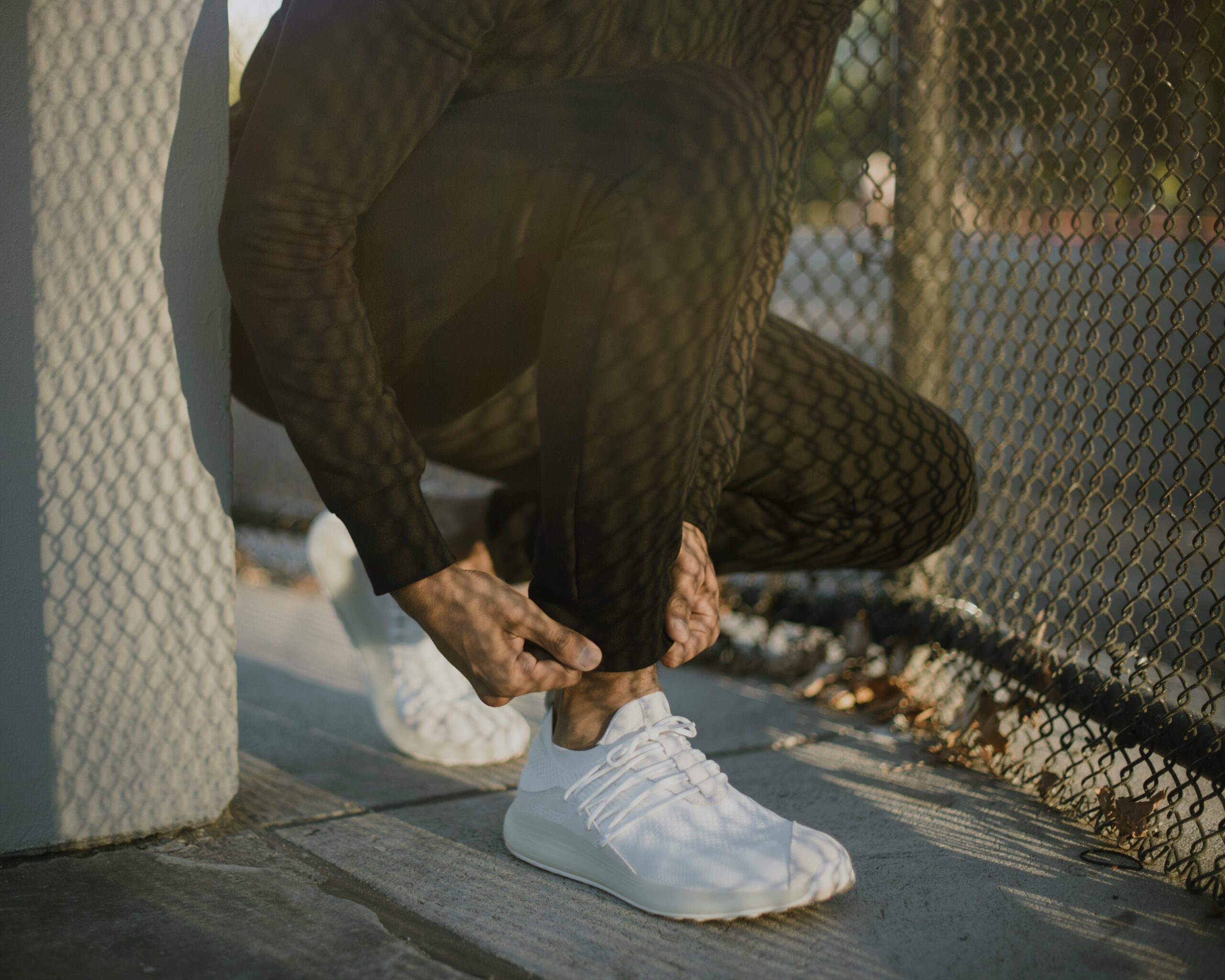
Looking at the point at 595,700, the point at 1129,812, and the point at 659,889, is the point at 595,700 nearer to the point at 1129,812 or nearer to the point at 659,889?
the point at 659,889

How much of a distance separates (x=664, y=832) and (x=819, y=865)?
0.21 meters

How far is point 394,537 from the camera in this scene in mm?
1318

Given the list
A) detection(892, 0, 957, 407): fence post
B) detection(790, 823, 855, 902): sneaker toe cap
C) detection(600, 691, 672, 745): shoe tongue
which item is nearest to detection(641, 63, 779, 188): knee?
detection(600, 691, 672, 745): shoe tongue

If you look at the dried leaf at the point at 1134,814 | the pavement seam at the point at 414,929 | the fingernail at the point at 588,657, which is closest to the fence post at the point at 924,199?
the dried leaf at the point at 1134,814

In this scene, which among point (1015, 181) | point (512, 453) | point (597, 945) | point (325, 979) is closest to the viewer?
point (325, 979)

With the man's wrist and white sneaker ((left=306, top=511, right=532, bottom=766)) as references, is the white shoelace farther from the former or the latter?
white sneaker ((left=306, top=511, right=532, bottom=766))

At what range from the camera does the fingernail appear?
4.46 ft

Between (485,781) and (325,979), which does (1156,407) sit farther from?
(325,979)

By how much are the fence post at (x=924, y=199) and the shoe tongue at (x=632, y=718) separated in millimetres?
1471

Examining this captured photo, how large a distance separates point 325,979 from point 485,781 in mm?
756

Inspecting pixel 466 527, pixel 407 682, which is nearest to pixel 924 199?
pixel 466 527

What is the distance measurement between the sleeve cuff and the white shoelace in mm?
386

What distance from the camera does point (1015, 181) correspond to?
2338 millimetres

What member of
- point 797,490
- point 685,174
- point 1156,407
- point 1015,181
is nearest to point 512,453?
point 797,490
